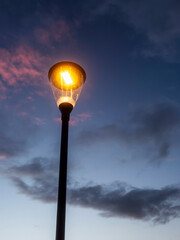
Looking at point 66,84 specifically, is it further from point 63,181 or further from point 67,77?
point 63,181

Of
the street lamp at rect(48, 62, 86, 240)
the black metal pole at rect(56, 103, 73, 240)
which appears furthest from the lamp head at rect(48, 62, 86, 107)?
the black metal pole at rect(56, 103, 73, 240)

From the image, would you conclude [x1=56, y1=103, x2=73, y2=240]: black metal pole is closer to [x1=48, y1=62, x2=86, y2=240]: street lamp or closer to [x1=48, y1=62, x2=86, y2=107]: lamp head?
[x1=48, y1=62, x2=86, y2=240]: street lamp

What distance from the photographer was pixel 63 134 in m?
5.04

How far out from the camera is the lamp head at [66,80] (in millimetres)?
5459

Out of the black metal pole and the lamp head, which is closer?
the black metal pole

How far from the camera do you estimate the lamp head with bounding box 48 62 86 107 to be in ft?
17.9

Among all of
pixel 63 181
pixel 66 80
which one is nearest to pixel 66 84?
pixel 66 80

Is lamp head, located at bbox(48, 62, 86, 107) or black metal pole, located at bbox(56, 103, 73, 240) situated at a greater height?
lamp head, located at bbox(48, 62, 86, 107)

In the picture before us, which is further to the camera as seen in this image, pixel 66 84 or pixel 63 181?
pixel 66 84

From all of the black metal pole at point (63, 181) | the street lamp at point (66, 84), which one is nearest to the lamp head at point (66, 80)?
the street lamp at point (66, 84)

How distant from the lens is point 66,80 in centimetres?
555

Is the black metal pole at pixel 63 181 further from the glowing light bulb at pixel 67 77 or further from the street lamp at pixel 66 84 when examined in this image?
the glowing light bulb at pixel 67 77

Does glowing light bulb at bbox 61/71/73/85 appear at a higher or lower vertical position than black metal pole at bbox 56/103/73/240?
higher

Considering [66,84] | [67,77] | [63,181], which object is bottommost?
[63,181]
